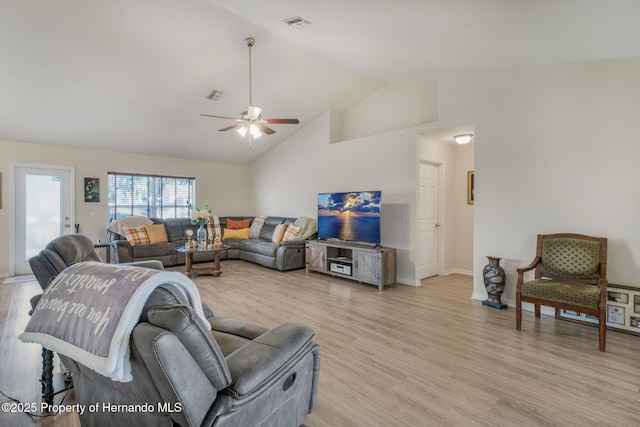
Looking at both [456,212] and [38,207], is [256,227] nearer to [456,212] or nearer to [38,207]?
[38,207]

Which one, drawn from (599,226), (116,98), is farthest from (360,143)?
(116,98)

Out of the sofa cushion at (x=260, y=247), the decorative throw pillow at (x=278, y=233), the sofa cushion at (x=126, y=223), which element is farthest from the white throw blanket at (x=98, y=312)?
the sofa cushion at (x=126, y=223)

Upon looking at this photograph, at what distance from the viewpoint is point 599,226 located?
3.41 meters

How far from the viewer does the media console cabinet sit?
192 inches

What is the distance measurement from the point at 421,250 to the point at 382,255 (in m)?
1.02

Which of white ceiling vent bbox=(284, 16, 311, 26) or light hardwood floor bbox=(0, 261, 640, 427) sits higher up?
white ceiling vent bbox=(284, 16, 311, 26)

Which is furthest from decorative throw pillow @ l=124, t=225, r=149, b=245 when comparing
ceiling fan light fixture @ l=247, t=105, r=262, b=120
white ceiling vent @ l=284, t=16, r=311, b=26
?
white ceiling vent @ l=284, t=16, r=311, b=26

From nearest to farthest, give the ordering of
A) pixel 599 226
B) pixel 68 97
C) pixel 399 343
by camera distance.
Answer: pixel 399 343 → pixel 599 226 → pixel 68 97

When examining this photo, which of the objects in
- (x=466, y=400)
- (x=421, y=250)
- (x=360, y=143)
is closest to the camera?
(x=466, y=400)

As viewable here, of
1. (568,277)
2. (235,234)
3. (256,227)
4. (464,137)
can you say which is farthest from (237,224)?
(568,277)

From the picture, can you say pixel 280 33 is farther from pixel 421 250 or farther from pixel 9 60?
pixel 421 250

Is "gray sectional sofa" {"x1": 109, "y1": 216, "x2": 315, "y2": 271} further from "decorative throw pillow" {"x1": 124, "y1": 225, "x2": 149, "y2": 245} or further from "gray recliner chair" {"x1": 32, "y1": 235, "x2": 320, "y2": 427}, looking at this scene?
"gray recliner chair" {"x1": 32, "y1": 235, "x2": 320, "y2": 427}

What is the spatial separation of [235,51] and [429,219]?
13.5 feet

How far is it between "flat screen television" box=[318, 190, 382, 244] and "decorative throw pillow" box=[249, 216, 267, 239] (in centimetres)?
216
